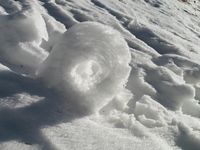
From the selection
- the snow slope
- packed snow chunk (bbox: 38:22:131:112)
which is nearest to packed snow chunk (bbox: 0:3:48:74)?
the snow slope

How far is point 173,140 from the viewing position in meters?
2.80

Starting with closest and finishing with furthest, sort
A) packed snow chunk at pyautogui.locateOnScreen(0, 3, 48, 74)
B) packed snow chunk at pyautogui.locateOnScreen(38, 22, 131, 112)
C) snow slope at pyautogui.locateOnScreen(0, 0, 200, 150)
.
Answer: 1. snow slope at pyautogui.locateOnScreen(0, 0, 200, 150)
2. packed snow chunk at pyautogui.locateOnScreen(38, 22, 131, 112)
3. packed snow chunk at pyautogui.locateOnScreen(0, 3, 48, 74)

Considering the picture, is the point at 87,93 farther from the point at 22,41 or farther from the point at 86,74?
the point at 22,41

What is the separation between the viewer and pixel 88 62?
2.95 m

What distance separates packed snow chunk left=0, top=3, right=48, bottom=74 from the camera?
10.6 feet

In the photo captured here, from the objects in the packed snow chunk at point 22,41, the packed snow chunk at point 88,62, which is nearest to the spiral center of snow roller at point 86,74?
the packed snow chunk at point 88,62

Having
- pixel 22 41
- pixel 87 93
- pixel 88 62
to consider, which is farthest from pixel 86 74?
pixel 22 41

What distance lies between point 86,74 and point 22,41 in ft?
2.42

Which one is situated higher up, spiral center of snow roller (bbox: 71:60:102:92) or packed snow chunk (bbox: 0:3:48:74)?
spiral center of snow roller (bbox: 71:60:102:92)

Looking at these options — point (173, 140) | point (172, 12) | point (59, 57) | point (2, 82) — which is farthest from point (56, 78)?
point (172, 12)

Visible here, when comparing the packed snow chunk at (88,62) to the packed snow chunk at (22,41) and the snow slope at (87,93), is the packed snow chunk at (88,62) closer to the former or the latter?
the snow slope at (87,93)

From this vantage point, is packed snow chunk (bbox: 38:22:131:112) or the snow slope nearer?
the snow slope

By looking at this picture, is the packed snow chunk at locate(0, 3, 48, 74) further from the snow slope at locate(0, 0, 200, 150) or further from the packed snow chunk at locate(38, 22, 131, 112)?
the packed snow chunk at locate(38, 22, 131, 112)

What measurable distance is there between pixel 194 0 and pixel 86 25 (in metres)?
6.54
